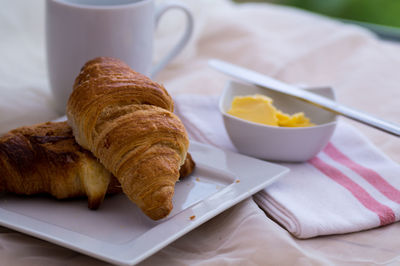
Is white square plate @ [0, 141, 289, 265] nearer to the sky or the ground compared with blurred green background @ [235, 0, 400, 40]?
nearer to the sky

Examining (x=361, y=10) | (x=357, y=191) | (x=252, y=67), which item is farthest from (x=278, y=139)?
(x=361, y=10)

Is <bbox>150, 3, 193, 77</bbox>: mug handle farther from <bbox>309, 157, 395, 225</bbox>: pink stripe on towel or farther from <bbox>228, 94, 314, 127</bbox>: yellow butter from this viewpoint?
<bbox>309, 157, 395, 225</bbox>: pink stripe on towel

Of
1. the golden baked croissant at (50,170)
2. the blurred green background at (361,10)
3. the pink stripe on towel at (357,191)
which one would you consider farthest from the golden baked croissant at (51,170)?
the blurred green background at (361,10)

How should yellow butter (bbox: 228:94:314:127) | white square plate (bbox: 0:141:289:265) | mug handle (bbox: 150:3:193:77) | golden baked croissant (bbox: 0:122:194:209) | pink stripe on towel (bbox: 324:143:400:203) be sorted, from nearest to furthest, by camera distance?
1. white square plate (bbox: 0:141:289:265)
2. golden baked croissant (bbox: 0:122:194:209)
3. pink stripe on towel (bbox: 324:143:400:203)
4. yellow butter (bbox: 228:94:314:127)
5. mug handle (bbox: 150:3:193:77)

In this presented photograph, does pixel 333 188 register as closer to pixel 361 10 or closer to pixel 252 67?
pixel 252 67

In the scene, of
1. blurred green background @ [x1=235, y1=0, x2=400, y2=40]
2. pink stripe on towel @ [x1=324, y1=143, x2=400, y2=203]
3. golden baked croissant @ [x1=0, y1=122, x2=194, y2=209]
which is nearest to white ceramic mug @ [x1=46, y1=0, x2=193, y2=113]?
golden baked croissant @ [x1=0, y1=122, x2=194, y2=209]

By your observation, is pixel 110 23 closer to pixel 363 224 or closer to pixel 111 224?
pixel 111 224

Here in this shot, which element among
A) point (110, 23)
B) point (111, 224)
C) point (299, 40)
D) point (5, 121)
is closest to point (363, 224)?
point (111, 224)
